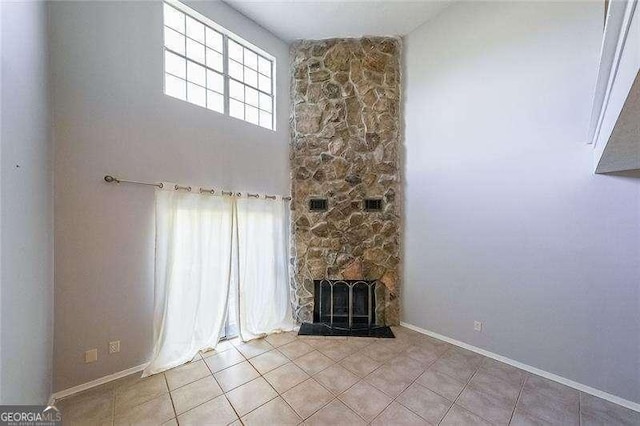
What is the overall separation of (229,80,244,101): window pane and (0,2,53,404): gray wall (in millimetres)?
1548

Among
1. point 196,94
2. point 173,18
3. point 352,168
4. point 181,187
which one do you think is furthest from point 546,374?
point 173,18

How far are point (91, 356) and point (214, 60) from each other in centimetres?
320

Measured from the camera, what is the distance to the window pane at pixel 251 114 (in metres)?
3.20

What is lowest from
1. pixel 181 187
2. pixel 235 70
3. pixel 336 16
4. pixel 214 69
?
pixel 181 187

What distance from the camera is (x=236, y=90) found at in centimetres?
311

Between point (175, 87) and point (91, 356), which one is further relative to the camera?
point (175, 87)

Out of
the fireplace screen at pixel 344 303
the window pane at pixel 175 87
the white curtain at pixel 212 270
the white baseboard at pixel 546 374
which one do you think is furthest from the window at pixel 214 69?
the white baseboard at pixel 546 374

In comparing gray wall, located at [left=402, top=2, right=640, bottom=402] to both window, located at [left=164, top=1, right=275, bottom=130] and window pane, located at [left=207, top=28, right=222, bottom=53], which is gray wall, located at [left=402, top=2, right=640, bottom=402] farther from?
window pane, located at [left=207, top=28, right=222, bottom=53]

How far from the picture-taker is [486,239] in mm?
2680

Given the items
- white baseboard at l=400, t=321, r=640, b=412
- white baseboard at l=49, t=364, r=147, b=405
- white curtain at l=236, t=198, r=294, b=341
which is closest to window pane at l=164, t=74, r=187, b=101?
white curtain at l=236, t=198, r=294, b=341

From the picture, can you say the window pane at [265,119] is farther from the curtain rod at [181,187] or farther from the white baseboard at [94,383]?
the white baseboard at [94,383]

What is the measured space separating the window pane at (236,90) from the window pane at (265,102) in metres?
0.28

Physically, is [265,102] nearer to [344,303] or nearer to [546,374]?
[344,303]

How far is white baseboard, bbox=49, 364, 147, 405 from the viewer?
74.7 inches
